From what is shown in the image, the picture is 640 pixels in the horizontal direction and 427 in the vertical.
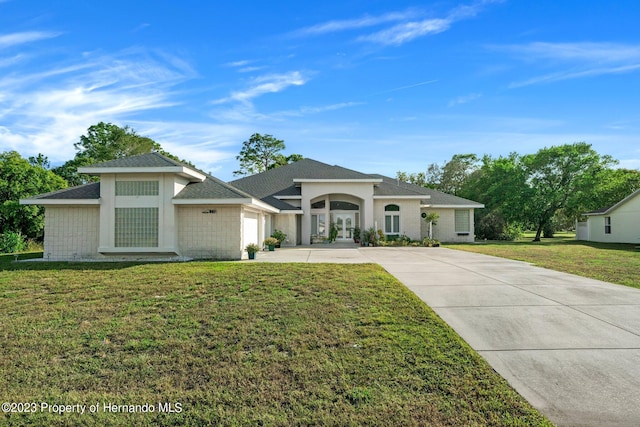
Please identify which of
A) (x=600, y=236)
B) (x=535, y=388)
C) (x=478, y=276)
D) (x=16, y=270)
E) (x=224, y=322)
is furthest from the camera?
(x=600, y=236)

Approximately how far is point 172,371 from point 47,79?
16.3 meters

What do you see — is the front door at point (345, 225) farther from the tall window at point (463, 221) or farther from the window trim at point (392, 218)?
the tall window at point (463, 221)

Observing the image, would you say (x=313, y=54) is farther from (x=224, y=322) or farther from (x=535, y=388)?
(x=535, y=388)

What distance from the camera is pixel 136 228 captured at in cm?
1554

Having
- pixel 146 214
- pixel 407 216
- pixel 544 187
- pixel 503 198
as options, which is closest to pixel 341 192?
pixel 407 216

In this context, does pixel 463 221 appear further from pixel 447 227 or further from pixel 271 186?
pixel 271 186

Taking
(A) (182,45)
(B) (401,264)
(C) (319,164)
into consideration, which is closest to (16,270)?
(A) (182,45)

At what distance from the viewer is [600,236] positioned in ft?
104

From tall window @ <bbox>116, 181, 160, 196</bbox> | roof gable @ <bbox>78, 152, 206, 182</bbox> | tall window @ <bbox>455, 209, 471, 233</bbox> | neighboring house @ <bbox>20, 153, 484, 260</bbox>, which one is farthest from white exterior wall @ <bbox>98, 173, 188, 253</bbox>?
tall window @ <bbox>455, 209, 471, 233</bbox>

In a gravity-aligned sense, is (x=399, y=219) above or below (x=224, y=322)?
above

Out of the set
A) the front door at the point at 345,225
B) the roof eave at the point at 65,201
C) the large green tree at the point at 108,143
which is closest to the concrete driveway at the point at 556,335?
the roof eave at the point at 65,201

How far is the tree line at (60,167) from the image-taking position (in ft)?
79.7

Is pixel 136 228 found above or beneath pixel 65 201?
beneath

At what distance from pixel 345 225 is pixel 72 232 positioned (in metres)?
18.6
